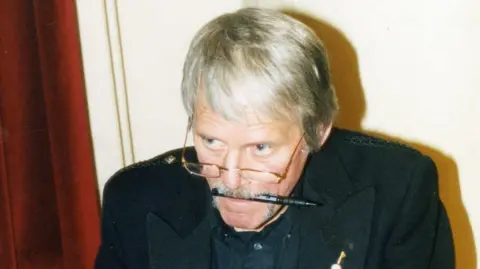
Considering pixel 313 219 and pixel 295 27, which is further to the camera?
pixel 313 219

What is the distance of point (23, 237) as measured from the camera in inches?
69.6

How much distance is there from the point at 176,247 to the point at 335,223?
1.06 ft

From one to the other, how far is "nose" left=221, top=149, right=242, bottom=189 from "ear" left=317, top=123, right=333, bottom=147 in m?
0.18

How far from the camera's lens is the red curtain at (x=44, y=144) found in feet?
5.45

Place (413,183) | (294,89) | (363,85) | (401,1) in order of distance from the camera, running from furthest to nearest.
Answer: (363,85), (401,1), (413,183), (294,89)

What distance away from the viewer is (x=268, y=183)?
4.19ft

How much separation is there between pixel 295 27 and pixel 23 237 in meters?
0.94

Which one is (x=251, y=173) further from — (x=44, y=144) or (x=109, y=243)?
(x=44, y=144)

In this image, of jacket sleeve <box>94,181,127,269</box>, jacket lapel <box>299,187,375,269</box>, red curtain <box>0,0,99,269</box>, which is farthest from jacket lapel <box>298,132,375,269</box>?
red curtain <box>0,0,99,269</box>

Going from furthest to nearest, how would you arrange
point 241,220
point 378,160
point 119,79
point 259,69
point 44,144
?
point 119,79 → point 44,144 → point 378,160 → point 241,220 → point 259,69

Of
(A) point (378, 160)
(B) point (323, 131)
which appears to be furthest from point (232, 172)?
(A) point (378, 160)

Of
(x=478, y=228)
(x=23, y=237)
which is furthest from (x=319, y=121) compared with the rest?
(x=23, y=237)

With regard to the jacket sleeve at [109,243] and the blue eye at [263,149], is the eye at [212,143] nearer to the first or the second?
the blue eye at [263,149]

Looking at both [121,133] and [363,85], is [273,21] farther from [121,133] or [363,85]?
[121,133]
